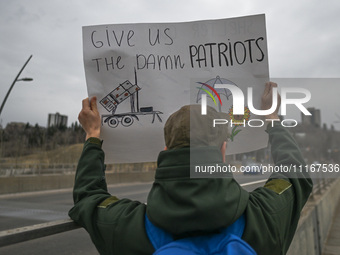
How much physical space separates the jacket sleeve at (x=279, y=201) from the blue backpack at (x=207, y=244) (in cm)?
7

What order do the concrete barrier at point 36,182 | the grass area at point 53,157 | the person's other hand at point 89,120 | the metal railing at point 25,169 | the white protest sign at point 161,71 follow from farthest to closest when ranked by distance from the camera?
the grass area at point 53,157 → the metal railing at point 25,169 → the concrete barrier at point 36,182 → the white protest sign at point 161,71 → the person's other hand at point 89,120

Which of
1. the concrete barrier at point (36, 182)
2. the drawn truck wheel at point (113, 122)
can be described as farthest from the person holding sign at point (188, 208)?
the concrete barrier at point (36, 182)

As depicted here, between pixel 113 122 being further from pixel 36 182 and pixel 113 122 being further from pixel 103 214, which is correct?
pixel 36 182

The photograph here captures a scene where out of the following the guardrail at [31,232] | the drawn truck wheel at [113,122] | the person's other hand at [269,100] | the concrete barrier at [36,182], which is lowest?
the concrete barrier at [36,182]

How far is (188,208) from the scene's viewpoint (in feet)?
3.20

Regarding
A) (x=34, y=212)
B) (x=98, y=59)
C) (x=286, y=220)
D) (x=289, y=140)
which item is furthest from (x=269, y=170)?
(x=34, y=212)

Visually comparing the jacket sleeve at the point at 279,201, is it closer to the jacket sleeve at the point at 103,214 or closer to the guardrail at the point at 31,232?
the jacket sleeve at the point at 103,214

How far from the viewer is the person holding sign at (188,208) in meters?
0.98

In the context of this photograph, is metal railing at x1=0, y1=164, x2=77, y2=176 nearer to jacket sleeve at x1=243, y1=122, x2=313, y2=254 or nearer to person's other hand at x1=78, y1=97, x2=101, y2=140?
person's other hand at x1=78, y1=97, x2=101, y2=140

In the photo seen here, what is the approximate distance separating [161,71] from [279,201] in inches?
44.3

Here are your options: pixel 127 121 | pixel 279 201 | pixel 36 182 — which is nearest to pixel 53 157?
pixel 36 182

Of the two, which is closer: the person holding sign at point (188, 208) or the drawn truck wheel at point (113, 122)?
the person holding sign at point (188, 208)

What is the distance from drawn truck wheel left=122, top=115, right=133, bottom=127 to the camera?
1908 millimetres

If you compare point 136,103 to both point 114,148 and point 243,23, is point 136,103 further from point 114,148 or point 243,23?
point 243,23
